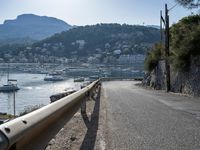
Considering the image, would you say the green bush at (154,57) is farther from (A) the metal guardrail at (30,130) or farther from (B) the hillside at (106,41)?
(B) the hillside at (106,41)

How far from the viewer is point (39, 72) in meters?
180

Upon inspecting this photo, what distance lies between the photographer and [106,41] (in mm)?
183125

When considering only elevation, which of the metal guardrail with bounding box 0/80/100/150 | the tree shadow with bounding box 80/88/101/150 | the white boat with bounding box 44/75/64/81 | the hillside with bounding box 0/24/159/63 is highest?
the hillside with bounding box 0/24/159/63

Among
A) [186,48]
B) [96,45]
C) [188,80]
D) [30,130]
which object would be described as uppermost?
[96,45]

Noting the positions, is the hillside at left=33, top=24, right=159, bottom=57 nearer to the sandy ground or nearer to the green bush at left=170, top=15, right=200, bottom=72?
the green bush at left=170, top=15, right=200, bottom=72

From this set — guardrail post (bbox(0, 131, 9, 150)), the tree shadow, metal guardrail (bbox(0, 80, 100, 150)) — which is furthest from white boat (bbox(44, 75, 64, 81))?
guardrail post (bbox(0, 131, 9, 150))

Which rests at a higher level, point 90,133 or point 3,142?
point 3,142

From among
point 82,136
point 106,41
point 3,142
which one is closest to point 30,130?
point 3,142

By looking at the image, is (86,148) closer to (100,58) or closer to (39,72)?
(100,58)

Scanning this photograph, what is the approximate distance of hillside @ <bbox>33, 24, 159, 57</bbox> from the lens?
161050 millimetres

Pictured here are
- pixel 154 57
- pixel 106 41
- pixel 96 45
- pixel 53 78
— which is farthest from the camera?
pixel 96 45

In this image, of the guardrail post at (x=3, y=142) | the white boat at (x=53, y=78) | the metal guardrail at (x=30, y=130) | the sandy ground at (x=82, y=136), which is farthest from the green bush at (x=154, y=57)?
the white boat at (x=53, y=78)

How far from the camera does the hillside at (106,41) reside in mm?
161050

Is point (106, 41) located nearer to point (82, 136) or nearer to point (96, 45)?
point (96, 45)
